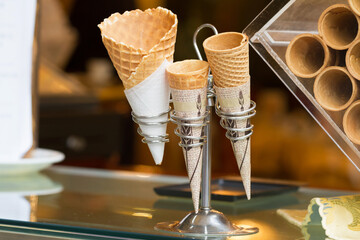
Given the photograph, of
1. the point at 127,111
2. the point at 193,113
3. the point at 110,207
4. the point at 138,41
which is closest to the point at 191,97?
the point at 193,113

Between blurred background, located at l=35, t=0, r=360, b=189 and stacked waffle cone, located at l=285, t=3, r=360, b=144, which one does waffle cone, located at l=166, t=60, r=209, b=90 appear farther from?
blurred background, located at l=35, t=0, r=360, b=189

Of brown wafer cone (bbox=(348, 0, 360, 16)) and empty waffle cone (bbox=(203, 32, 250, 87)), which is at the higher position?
brown wafer cone (bbox=(348, 0, 360, 16))

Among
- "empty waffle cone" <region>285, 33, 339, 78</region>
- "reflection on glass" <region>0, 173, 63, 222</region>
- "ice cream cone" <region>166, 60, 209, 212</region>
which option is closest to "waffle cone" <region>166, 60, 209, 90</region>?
"ice cream cone" <region>166, 60, 209, 212</region>

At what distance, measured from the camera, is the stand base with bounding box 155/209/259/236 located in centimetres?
75

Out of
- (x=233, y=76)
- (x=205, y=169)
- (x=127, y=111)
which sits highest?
(x=233, y=76)

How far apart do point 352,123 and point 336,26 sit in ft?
0.40

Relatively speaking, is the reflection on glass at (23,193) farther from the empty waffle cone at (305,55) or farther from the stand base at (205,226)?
the empty waffle cone at (305,55)

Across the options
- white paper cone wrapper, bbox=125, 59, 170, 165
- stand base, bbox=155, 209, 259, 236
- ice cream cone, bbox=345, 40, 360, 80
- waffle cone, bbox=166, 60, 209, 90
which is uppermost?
ice cream cone, bbox=345, 40, 360, 80

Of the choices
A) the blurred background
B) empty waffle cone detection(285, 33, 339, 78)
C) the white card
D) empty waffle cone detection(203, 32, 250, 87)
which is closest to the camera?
empty waffle cone detection(203, 32, 250, 87)

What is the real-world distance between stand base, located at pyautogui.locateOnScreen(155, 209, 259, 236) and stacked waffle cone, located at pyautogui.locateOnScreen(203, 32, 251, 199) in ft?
0.19

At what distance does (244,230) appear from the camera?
2.57 ft

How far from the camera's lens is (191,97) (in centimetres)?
71

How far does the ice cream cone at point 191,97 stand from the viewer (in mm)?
704

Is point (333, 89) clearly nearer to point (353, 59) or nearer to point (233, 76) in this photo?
point (353, 59)
